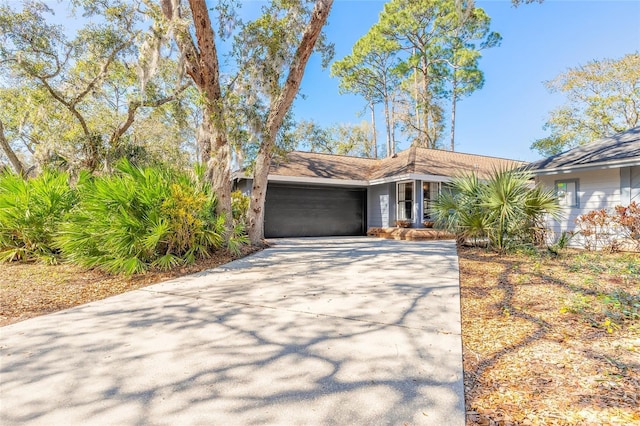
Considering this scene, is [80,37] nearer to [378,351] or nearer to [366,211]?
[366,211]

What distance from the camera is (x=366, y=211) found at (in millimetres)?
15445

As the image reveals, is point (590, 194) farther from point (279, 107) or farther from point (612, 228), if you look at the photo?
Result: point (279, 107)

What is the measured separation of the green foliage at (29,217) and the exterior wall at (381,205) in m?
10.9

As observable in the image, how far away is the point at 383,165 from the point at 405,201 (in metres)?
2.83

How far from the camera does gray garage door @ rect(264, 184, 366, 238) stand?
13844 millimetres

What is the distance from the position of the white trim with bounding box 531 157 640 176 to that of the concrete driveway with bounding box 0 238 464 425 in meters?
6.63

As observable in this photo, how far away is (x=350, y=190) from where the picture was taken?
50.0 ft

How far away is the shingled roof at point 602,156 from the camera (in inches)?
308

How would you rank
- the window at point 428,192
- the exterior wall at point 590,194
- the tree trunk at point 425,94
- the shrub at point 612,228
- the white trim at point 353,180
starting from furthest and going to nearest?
the tree trunk at point 425,94
the window at point 428,192
the white trim at point 353,180
the exterior wall at point 590,194
the shrub at point 612,228

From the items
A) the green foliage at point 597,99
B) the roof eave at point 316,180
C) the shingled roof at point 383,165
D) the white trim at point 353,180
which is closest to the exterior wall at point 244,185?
the white trim at point 353,180

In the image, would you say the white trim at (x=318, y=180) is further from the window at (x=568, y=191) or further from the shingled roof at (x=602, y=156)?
the window at (x=568, y=191)

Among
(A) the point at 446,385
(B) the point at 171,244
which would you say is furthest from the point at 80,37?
(A) the point at 446,385

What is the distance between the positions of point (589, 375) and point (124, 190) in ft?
21.7

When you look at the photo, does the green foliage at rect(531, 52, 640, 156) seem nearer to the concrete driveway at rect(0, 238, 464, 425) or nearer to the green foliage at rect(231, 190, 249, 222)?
the green foliage at rect(231, 190, 249, 222)
